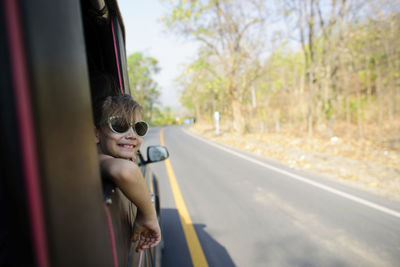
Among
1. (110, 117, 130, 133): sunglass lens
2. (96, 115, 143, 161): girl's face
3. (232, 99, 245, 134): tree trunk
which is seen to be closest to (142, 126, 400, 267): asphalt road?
(96, 115, 143, 161): girl's face

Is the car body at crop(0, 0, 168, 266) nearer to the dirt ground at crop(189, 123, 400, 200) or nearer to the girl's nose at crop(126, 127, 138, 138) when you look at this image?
the girl's nose at crop(126, 127, 138, 138)

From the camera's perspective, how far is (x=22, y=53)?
0.51 m

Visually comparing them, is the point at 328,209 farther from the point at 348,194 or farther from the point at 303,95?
the point at 303,95

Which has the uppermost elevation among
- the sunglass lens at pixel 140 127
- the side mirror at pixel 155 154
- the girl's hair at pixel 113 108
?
the girl's hair at pixel 113 108

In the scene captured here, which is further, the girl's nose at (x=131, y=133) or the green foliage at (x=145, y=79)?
the green foliage at (x=145, y=79)

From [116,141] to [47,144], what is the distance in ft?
3.13

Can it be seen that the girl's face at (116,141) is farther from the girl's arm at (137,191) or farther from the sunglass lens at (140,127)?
the girl's arm at (137,191)

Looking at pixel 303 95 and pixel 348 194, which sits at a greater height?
pixel 303 95

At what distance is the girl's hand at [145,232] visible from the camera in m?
1.41

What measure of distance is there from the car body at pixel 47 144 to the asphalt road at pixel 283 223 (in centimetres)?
243

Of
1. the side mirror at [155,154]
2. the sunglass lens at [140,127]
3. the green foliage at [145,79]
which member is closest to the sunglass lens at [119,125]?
the sunglass lens at [140,127]

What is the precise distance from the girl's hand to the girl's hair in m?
0.61

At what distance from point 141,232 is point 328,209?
144 inches

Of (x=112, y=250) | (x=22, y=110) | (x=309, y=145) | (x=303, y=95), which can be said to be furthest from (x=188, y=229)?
(x=303, y=95)
